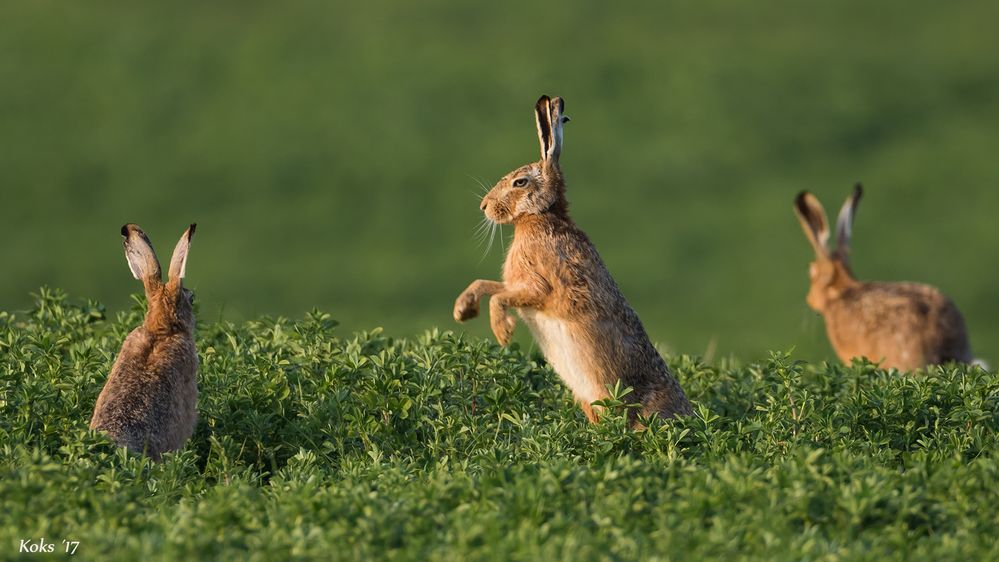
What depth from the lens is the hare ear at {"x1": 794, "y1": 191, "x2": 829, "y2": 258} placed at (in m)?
14.3

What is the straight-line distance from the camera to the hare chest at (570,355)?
816 centimetres

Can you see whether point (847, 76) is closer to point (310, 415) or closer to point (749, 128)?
point (749, 128)

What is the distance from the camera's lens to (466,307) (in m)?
8.09

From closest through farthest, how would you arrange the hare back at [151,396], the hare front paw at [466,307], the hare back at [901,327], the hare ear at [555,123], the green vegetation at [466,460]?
the green vegetation at [466,460], the hare back at [151,396], the hare front paw at [466,307], the hare ear at [555,123], the hare back at [901,327]

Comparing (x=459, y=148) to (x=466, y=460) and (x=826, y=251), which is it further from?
(x=466, y=460)

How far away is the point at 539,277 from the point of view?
827 cm

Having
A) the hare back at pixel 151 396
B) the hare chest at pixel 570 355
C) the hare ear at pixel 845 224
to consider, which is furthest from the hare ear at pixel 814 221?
the hare back at pixel 151 396

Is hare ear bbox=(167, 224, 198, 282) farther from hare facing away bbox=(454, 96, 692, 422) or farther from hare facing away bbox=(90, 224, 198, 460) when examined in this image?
hare facing away bbox=(454, 96, 692, 422)

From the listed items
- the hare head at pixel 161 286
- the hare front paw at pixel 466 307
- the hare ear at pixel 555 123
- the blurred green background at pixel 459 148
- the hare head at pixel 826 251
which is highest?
the blurred green background at pixel 459 148

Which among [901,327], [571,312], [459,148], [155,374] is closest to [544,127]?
[571,312]

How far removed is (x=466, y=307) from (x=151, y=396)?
179 cm

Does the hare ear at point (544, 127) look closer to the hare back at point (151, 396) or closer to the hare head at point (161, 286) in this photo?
the hare head at point (161, 286)

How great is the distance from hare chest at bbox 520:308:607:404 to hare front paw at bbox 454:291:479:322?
377 millimetres

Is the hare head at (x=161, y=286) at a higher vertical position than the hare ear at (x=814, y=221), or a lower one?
lower
